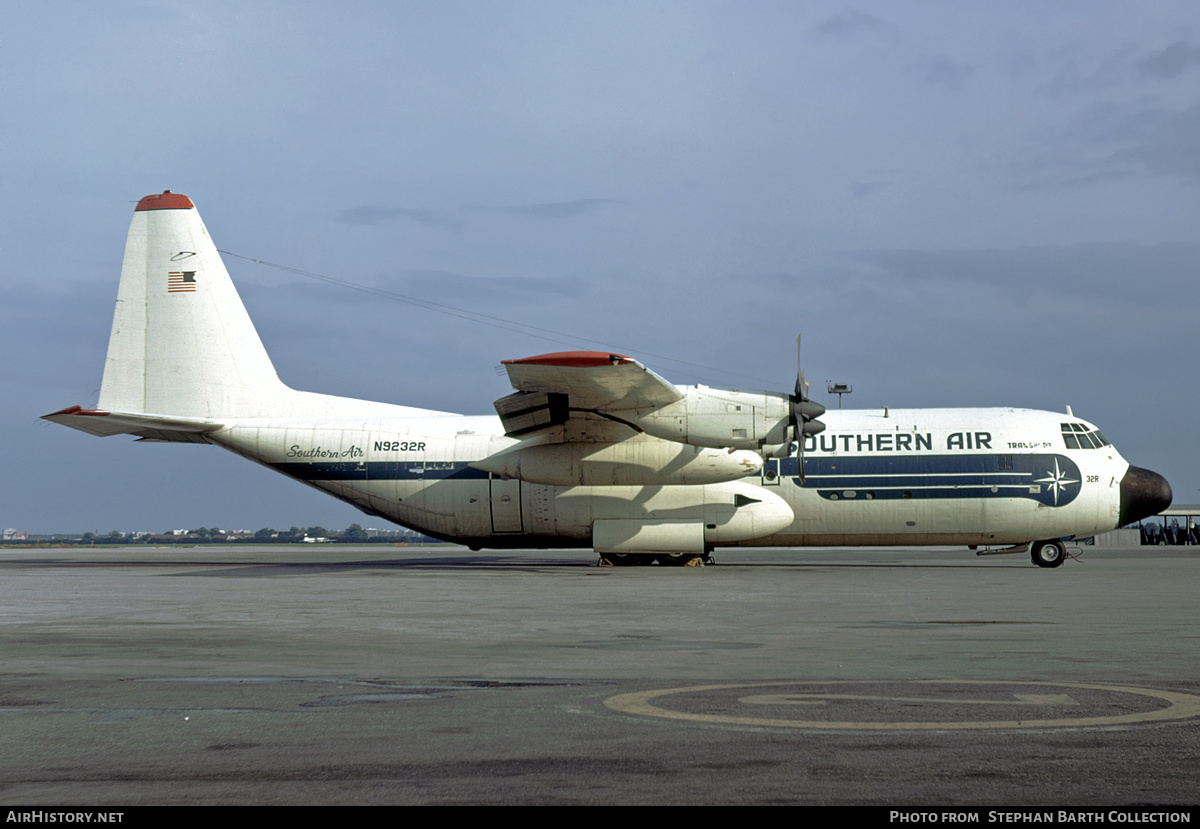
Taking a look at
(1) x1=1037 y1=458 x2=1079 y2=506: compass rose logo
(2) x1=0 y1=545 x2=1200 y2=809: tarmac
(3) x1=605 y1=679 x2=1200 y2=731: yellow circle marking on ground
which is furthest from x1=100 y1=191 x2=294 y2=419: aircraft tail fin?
(3) x1=605 y1=679 x2=1200 y2=731: yellow circle marking on ground

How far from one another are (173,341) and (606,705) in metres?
29.6

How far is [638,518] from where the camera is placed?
31.2 meters

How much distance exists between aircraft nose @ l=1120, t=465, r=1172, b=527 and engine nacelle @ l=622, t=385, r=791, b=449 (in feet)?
37.2

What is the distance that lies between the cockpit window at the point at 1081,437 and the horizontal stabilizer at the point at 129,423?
2658cm

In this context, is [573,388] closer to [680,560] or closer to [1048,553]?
[680,560]

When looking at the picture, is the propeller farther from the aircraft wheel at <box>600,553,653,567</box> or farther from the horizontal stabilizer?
the horizontal stabilizer

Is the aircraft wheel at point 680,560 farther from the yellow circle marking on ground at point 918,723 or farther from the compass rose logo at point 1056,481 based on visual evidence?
the yellow circle marking on ground at point 918,723

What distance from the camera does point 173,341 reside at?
33.0 m

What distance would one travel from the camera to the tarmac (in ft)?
16.4

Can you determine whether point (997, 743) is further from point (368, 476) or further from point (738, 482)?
point (368, 476)

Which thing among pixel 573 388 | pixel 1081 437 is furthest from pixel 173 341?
pixel 1081 437

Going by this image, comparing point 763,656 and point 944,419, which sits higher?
point 944,419

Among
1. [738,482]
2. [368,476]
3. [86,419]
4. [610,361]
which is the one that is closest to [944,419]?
[738,482]
